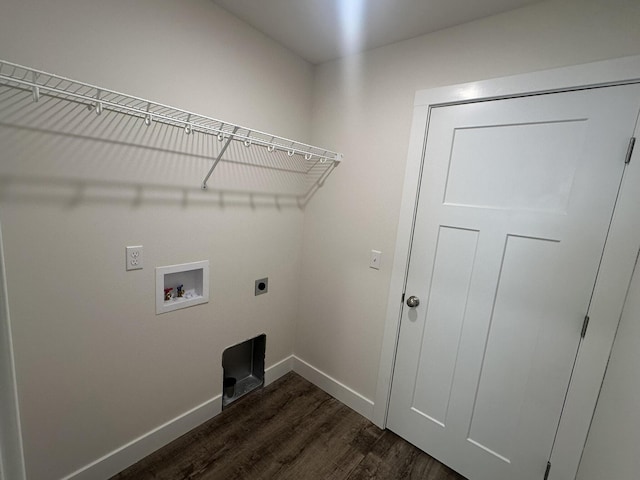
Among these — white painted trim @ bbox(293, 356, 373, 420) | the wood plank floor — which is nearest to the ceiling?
white painted trim @ bbox(293, 356, 373, 420)

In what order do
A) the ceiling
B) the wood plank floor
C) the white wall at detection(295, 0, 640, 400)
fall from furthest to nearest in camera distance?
1. the wood plank floor
2. the ceiling
3. the white wall at detection(295, 0, 640, 400)

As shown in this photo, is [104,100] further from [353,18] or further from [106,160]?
[353,18]

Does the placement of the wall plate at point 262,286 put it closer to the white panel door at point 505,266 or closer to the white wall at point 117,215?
the white wall at point 117,215

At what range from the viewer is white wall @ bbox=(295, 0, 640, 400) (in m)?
1.21

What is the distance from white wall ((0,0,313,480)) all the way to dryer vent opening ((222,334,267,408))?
0.80ft

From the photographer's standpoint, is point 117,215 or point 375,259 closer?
point 117,215

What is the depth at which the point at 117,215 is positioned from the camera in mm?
1323

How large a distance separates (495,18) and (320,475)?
2.54 meters

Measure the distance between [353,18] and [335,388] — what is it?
7.90 feet

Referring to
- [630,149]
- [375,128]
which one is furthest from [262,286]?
[630,149]

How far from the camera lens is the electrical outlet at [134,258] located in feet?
4.52

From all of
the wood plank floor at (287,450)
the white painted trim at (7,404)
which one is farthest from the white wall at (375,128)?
the white painted trim at (7,404)

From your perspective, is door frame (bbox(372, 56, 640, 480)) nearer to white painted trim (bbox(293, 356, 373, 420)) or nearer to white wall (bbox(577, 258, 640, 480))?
white wall (bbox(577, 258, 640, 480))

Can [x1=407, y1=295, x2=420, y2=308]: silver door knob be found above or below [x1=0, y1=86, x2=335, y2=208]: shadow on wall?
below
